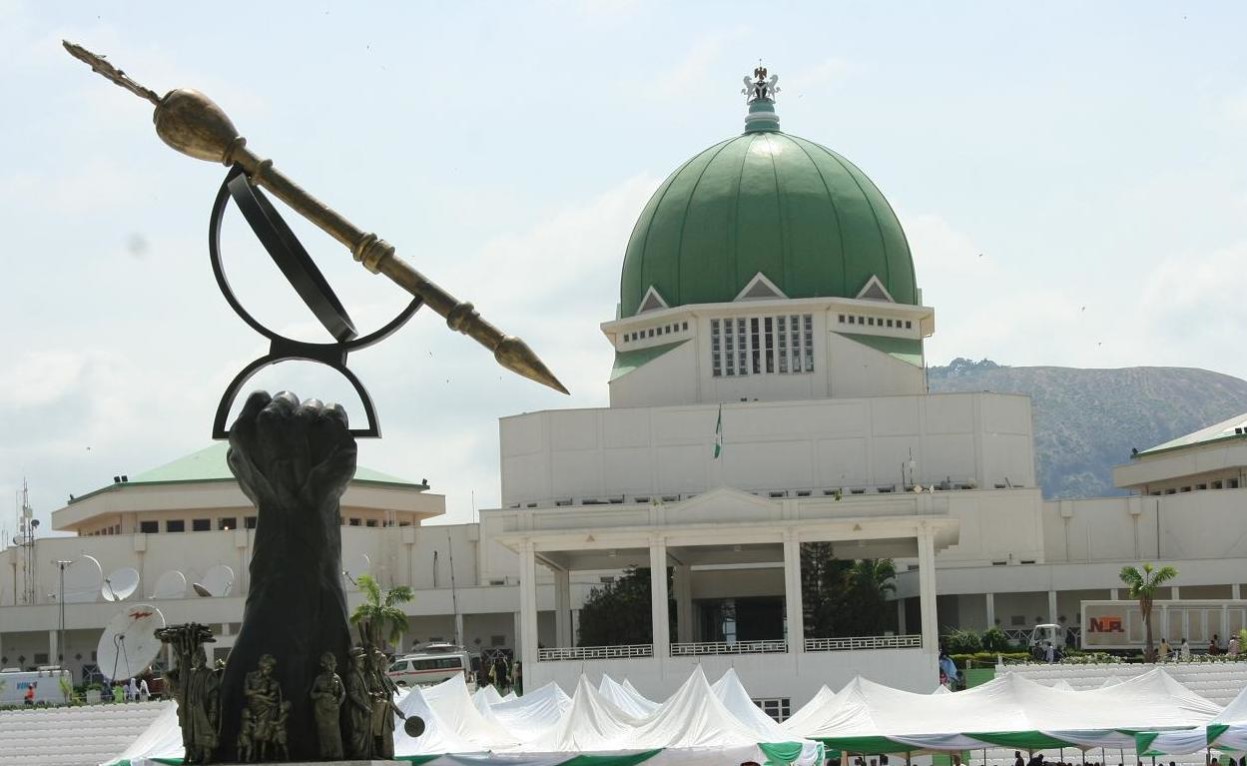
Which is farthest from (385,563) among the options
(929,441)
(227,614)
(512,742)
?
(512,742)

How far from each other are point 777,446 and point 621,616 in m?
9.84

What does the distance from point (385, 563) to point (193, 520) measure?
8557 millimetres

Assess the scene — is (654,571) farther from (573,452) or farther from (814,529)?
(573,452)

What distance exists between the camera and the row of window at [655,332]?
74625 millimetres

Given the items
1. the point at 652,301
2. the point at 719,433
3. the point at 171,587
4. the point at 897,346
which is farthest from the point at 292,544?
the point at 171,587

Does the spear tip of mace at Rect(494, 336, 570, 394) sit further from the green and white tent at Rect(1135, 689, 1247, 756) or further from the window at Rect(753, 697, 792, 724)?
the window at Rect(753, 697, 792, 724)

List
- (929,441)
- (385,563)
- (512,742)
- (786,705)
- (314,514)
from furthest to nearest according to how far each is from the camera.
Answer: (385,563) → (929,441) → (786,705) → (512,742) → (314,514)

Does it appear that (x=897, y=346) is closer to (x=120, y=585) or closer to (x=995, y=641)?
(x=995, y=641)

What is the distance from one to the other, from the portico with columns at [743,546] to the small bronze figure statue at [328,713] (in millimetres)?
35969

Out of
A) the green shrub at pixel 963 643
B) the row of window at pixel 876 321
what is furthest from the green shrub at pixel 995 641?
the row of window at pixel 876 321

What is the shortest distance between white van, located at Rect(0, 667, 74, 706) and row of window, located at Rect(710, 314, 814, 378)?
24163 millimetres

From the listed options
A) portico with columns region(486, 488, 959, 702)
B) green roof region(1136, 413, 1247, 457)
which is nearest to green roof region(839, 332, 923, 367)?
portico with columns region(486, 488, 959, 702)

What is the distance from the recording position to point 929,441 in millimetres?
73188

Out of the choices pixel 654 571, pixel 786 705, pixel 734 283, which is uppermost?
pixel 734 283
